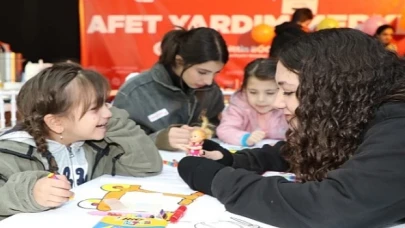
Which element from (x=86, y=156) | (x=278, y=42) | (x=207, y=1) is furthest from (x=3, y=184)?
(x=207, y=1)

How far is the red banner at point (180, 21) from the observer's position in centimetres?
470

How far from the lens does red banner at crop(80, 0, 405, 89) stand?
4.70 meters

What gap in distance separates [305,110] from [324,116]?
1.8 inches

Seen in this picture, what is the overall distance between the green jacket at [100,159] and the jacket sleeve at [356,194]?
1.81ft

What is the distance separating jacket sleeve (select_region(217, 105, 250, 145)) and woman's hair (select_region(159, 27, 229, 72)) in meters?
0.28

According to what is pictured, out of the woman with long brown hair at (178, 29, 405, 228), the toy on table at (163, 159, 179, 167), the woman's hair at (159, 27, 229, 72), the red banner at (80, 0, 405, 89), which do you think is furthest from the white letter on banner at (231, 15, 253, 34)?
the woman with long brown hair at (178, 29, 405, 228)

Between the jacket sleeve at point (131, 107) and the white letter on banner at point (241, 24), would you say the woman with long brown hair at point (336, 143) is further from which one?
the white letter on banner at point (241, 24)

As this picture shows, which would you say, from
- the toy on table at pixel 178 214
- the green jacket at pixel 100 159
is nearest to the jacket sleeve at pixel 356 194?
the toy on table at pixel 178 214

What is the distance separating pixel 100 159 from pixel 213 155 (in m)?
0.36

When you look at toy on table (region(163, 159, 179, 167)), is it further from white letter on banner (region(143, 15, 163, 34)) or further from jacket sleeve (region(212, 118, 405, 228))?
white letter on banner (region(143, 15, 163, 34))

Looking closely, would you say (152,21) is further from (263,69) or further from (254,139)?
(254,139)

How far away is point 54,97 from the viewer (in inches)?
56.9

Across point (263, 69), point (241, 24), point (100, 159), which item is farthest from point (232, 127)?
point (241, 24)

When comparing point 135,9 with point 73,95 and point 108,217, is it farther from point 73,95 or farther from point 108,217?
point 108,217
